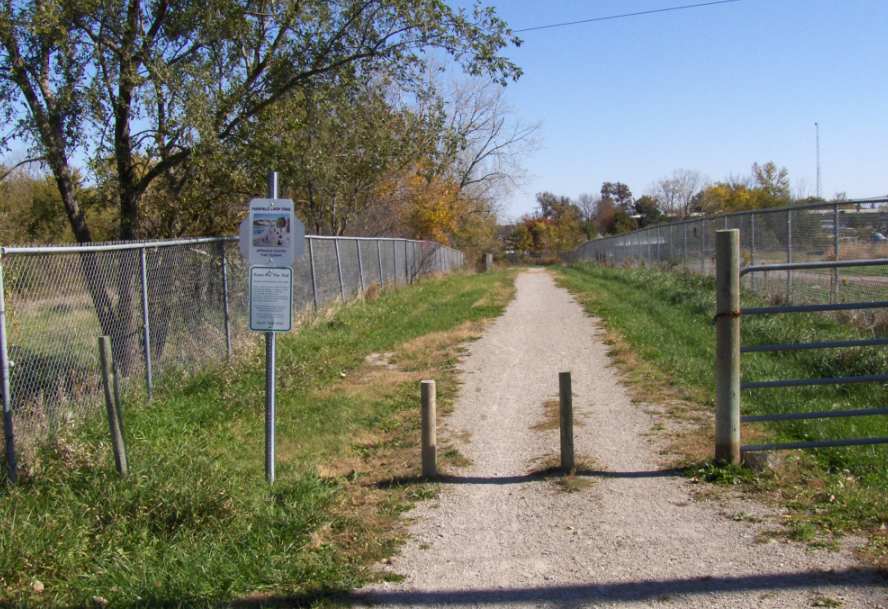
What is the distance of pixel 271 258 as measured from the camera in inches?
252

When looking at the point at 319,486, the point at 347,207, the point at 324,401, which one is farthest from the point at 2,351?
the point at 347,207

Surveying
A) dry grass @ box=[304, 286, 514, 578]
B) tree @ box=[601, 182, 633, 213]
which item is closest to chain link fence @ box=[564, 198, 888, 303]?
dry grass @ box=[304, 286, 514, 578]

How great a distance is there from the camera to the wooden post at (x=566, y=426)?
21.2ft

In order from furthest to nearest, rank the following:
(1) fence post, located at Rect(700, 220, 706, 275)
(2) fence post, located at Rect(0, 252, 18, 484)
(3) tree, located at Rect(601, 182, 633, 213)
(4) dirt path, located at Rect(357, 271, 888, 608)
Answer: (3) tree, located at Rect(601, 182, 633, 213), (1) fence post, located at Rect(700, 220, 706, 275), (2) fence post, located at Rect(0, 252, 18, 484), (4) dirt path, located at Rect(357, 271, 888, 608)

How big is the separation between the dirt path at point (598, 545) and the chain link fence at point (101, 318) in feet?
11.1

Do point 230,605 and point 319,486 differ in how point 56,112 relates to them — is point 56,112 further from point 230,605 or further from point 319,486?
point 230,605

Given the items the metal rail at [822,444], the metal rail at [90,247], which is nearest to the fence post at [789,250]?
the metal rail at [822,444]

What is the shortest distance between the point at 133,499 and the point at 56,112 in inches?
290

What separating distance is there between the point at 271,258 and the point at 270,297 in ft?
0.99

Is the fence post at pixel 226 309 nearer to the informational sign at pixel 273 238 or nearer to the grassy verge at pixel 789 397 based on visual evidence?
the informational sign at pixel 273 238

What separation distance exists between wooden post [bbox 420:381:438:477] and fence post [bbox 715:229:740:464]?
220 cm

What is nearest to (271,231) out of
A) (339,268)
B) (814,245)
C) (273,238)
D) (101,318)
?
(273,238)

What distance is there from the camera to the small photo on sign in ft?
20.9

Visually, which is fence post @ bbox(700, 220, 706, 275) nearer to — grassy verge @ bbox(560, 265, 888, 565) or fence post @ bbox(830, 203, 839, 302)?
grassy verge @ bbox(560, 265, 888, 565)
